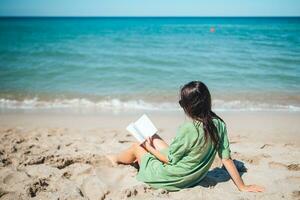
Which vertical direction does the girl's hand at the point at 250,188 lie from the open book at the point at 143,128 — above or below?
below

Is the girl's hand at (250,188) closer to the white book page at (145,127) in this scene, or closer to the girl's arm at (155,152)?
the girl's arm at (155,152)

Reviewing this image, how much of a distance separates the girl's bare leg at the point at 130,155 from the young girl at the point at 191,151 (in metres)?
0.04

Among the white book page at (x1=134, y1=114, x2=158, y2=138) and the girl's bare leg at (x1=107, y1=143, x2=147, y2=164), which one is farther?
the girl's bare leg at (x1=107, y1=143, x2=147, y2=164)

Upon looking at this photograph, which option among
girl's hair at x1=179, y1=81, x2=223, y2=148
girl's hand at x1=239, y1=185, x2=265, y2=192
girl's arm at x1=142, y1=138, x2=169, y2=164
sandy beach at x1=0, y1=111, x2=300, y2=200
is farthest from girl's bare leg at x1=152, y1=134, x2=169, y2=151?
girl's hand at x1=239, y1=185, x2=265, y2=192

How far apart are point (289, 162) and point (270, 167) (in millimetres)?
278

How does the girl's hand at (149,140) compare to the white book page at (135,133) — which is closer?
the white book page at (135,133)

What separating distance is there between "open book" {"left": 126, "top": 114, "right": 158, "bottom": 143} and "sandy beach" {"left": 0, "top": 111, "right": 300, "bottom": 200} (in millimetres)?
522

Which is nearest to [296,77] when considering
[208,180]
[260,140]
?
[260,140]

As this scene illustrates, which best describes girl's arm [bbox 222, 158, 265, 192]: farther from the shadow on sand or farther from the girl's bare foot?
the girl's bare foot

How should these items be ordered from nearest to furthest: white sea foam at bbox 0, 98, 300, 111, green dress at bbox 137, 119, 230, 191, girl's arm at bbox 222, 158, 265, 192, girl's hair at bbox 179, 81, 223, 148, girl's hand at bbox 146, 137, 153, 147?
girl's hair at bbox 179, 81, 223, 148, green dress at bbox 137, 119, 230, 191, girl's arm at bbox 222, 158, 265, 192, girl's hand at bbox 146, 137, 153, 147, white sea foam at bbox 0, 98, 300, 111

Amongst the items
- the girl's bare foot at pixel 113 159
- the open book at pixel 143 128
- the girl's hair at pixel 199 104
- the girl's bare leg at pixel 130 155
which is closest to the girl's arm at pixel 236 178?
the girl's hair at pixel 199 104

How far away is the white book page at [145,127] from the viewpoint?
11.7 feet

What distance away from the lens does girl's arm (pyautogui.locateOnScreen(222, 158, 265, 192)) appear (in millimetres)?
3256

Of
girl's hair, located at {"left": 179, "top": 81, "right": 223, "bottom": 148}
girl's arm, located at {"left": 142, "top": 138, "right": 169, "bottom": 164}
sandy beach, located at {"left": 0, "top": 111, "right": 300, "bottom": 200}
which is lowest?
sandy beach, located at {"left": 0, "top": 111, "right": 300, "bottom": 200}
